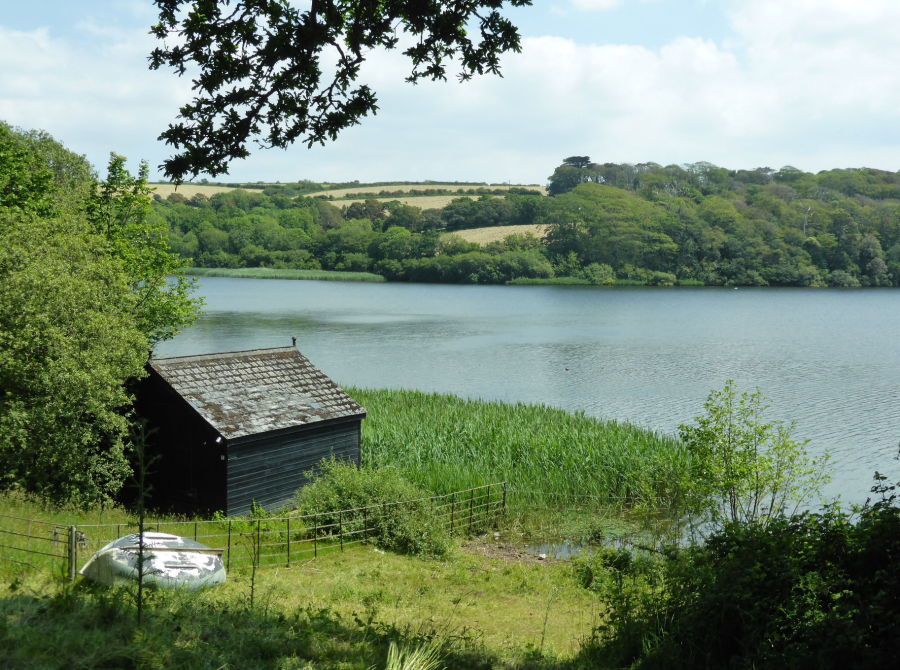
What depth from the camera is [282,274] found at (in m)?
148

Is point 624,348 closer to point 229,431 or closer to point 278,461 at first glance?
point 278,461

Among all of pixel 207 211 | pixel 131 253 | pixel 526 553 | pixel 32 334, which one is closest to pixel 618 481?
pixel 526 553

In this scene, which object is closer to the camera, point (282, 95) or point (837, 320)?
point (282, 95)

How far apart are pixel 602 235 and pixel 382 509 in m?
131

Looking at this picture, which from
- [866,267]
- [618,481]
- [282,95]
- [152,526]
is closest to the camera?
[282,95]

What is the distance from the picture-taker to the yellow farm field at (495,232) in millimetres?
154350

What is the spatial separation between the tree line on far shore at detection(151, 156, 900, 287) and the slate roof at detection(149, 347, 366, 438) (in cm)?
Answer: 11193

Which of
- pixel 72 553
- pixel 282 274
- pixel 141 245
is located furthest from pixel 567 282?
pixel 72 553

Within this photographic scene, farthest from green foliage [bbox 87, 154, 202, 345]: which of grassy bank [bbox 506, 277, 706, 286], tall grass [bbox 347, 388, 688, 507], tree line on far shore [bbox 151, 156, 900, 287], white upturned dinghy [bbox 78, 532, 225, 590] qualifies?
grassy bank [bbox 506, 277, 706, 286]

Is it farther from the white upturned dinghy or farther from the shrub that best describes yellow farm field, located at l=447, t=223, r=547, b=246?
the white upturned dinghy

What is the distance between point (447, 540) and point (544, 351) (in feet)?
135

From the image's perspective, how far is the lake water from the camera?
118ft

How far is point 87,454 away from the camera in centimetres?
1797

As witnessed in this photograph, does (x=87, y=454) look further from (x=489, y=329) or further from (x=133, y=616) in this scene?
(x=489, y=329)
